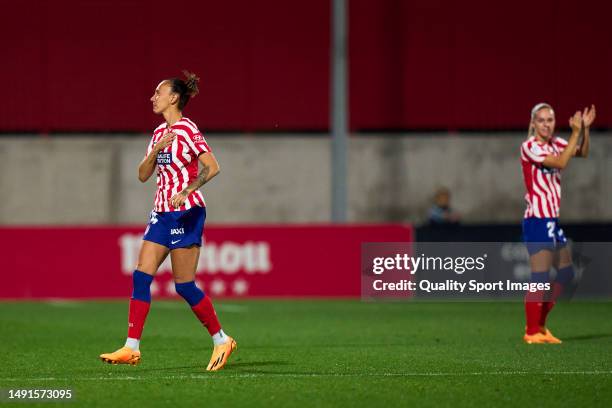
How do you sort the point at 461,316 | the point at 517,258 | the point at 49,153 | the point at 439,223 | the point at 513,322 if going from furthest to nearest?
the point at 49,153
the point at 439,223
the point at 517,258
the point at 461,316
the point at 513,322

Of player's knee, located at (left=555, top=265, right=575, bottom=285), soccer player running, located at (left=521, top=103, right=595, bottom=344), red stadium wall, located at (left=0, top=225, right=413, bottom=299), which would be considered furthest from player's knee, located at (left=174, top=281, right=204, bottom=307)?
red stadium wall, located at (left=0, top=225, right=413, bottom=299)

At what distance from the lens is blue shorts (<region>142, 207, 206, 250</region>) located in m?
8.68

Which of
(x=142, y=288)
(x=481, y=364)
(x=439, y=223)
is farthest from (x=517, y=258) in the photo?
(x=142, y=288)

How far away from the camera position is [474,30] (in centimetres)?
2367

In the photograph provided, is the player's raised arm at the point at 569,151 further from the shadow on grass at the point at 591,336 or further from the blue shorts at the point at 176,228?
the blue shorts at the point at 176,228

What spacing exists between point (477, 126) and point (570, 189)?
7.05 feet

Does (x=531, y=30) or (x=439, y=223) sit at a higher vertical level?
(x=531, y=30)

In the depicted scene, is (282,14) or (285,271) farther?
(282,14)

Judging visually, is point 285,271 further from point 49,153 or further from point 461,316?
point 49,153

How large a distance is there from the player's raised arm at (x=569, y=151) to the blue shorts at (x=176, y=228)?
3639mm

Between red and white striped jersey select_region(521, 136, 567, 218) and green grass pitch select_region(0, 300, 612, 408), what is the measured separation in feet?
4.01

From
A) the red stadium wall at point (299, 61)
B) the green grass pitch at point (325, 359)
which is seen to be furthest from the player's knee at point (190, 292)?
the red stadium wall at point (299, 61)

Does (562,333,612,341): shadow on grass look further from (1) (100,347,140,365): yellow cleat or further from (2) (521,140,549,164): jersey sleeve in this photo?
(1) (100,347,140,365): yellow cleat

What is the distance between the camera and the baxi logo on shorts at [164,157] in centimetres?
868
